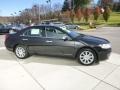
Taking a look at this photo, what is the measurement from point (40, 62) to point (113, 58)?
282cm

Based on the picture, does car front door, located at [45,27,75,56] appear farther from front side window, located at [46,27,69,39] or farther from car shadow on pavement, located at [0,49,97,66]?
car shadow on pavement, located at [0,49,97,66]

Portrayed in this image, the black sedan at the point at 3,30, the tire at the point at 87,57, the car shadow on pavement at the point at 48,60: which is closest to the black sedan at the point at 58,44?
the tire at the point at 87,57

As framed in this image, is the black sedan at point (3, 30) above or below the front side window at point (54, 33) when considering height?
below

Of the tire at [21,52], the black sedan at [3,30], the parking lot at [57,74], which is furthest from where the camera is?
the black sedan at [3,30]

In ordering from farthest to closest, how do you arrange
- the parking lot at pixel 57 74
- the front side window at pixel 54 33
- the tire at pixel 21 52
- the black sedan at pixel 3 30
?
the black sedan at pixel 3 30 → the tire at pixel 21 52 → the front side window at pixel 54 33 → the parking lot at pixel 57 74

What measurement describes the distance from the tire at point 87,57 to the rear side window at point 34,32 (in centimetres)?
182

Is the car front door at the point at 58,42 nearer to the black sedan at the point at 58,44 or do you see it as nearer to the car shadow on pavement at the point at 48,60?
the black sedan at the point at 58,44

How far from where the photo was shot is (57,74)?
656 cm

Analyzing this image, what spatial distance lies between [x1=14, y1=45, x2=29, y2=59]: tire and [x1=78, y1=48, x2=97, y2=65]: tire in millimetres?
2375

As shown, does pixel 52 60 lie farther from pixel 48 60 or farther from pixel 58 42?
pixel 58 42

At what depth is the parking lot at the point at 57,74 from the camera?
5.61 m

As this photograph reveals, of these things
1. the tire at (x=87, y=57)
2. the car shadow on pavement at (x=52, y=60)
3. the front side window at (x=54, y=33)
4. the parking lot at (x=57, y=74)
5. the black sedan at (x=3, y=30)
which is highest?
the front side window at (x=54, y=33)

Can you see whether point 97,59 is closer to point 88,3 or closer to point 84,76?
point 84,76

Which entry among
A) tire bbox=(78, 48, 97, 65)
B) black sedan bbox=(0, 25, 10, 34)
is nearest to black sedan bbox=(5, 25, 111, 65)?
tire bbox=(78, 48, 97, 65)
